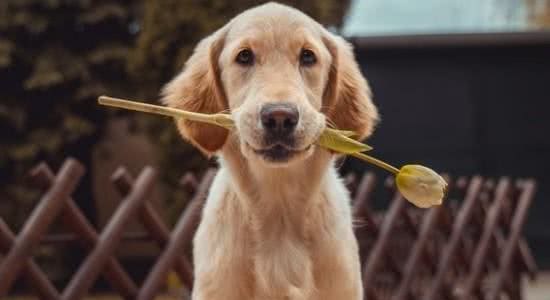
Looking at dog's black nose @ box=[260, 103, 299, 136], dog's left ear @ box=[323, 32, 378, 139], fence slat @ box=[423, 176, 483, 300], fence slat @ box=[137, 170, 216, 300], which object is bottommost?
fence slat @ box=[423, 176, 483, 300]

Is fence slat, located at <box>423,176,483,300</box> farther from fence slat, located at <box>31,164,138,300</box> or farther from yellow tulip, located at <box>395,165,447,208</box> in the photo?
yellow tulip, located at <box>395,165,447,208</box>

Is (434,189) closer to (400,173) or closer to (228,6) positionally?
(400,173)

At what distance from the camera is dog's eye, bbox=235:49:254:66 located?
338 centimetres

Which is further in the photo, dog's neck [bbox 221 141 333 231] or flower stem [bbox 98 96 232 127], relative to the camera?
dog's neck [bbox 221 141 333 231]

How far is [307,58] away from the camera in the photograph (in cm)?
342

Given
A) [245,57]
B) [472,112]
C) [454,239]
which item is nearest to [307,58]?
[245,57]

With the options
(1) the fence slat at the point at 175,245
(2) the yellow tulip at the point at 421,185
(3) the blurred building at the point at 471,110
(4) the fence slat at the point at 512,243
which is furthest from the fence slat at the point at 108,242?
(3) the blurred building at the point at 471,110

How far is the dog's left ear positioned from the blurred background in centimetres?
775

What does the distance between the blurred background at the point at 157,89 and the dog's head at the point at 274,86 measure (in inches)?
305

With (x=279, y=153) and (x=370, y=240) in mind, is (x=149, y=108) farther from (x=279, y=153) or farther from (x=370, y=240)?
(x=370, y=240)

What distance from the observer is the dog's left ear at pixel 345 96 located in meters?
3.72

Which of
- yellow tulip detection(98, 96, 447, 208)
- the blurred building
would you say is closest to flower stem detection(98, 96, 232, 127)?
yellow tulip detection(98, 96, 447, 208)

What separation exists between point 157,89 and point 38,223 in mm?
7347

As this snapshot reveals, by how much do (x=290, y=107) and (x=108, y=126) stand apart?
457 inches
